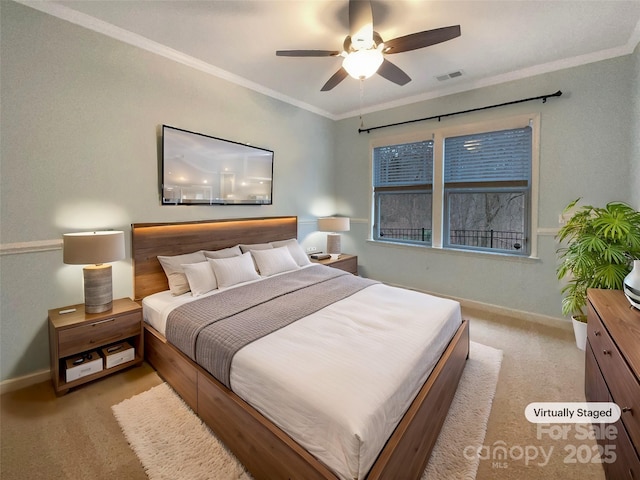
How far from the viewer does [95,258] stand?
213cm

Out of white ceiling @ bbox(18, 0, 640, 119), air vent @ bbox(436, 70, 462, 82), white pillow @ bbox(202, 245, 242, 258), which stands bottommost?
white pillow @ bbox(202, 245, 242, 258)

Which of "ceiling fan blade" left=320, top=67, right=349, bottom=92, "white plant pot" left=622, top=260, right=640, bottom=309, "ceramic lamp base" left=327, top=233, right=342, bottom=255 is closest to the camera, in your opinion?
"white plant pot" left=622, top=260, right=640, bottom=309

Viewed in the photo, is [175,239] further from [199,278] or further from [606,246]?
[606,246]

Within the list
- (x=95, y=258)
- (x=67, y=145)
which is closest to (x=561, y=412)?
(x=95, y=258)

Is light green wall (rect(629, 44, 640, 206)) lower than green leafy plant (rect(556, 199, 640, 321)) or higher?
higher

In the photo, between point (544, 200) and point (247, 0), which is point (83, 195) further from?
point (544, 200)

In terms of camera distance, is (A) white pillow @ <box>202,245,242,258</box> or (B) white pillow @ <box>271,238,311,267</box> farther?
(B) white pillow @ <box>271,238,311,267</box>

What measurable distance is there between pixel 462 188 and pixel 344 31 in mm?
2449

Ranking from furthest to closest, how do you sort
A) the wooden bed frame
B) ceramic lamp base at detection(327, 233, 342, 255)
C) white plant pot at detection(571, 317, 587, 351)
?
1. ceramic lamp base at detection(327, 233, 342, 255)
2. white plant pot at detection(571, 317, 587, 351)
3. the wooden bed frame

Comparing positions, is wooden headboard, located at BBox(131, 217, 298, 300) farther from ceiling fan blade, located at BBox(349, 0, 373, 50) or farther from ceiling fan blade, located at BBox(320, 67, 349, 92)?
ceiling fan blade, located at BBox(349, 0, 373, 50)

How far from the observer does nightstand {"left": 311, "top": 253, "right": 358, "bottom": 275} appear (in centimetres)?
A: 413

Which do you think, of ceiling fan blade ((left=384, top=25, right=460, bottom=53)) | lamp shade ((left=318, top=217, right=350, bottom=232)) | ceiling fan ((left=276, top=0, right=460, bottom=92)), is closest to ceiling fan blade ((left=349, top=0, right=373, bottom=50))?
ceiling fan ((left=276, top=0, right=460, bottom=92))

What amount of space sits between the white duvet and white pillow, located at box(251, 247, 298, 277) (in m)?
1.22

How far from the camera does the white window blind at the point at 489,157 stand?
3379 millimetres
